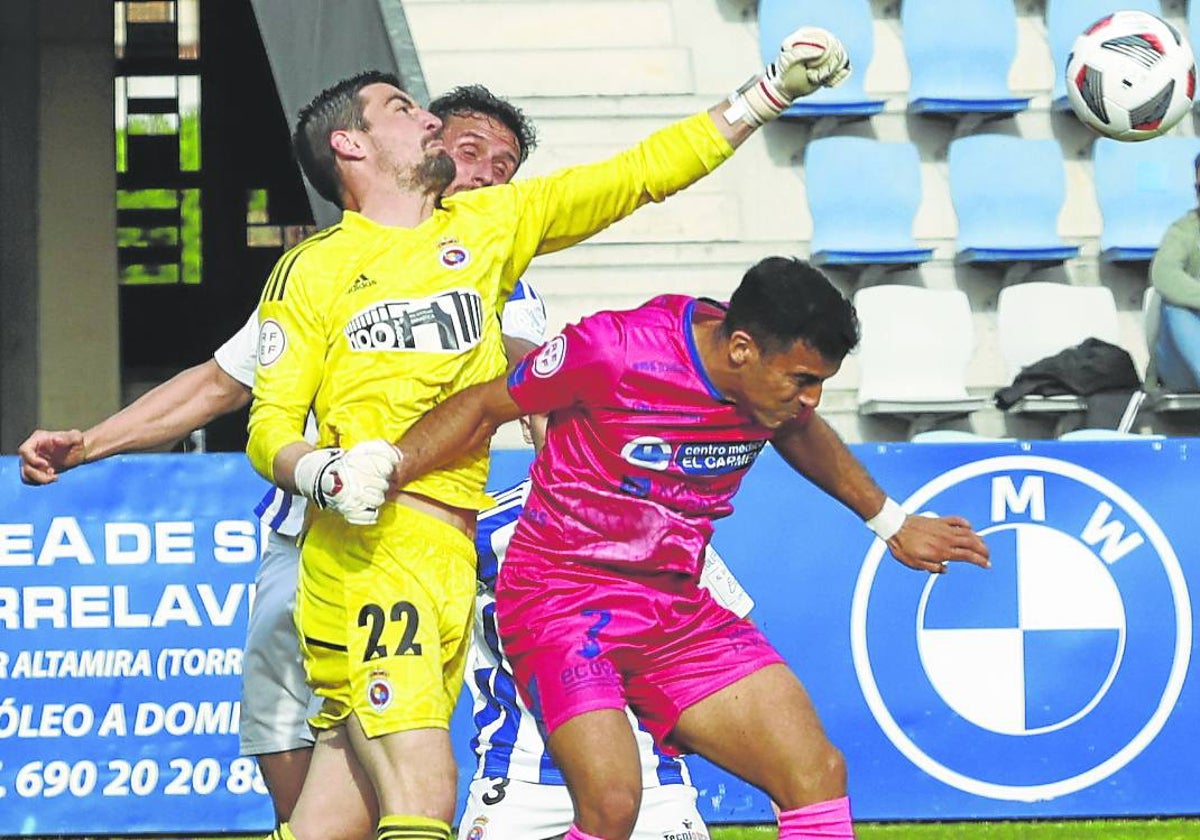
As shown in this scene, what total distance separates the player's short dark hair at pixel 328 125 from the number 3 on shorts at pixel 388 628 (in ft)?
3.29

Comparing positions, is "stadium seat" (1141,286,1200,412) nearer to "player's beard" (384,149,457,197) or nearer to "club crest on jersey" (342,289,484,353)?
"player's beard" (384,149,457,197)

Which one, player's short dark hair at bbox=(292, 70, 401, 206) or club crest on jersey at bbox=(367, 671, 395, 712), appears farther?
player's short dark hair at bbox=(292, 70, 401, 206)

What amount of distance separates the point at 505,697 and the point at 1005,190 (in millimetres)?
6723

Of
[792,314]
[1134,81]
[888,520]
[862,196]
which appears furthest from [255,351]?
[862,196]

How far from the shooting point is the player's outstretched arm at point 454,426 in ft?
13.0

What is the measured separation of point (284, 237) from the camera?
66.3 ft

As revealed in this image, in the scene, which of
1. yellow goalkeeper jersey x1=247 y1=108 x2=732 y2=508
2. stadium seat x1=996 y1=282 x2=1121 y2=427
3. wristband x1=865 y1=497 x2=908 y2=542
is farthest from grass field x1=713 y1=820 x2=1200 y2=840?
stadium seat x1=996 y1=282 x2=1121 y2=427

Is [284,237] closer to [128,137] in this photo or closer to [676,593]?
[128,137]

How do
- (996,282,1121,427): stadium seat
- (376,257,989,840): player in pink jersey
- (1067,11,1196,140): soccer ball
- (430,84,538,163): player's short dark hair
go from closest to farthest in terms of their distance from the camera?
(376,257,989,840): player in pink jersey < (430,84,538,163): player's short dark hair < (1067,11,1196,140): soccer ball < (996,282,1121,427): stadium seat

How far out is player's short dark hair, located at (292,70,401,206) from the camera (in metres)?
4.46

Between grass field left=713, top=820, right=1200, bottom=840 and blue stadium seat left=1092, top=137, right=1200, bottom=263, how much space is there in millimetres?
4383

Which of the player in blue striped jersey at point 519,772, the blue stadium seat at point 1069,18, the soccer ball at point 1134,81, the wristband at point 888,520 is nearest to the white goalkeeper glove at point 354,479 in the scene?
the player in blue striped jersey at point 519,772

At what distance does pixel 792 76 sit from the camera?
4.18 m

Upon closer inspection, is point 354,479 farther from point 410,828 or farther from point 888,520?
point 888,520
